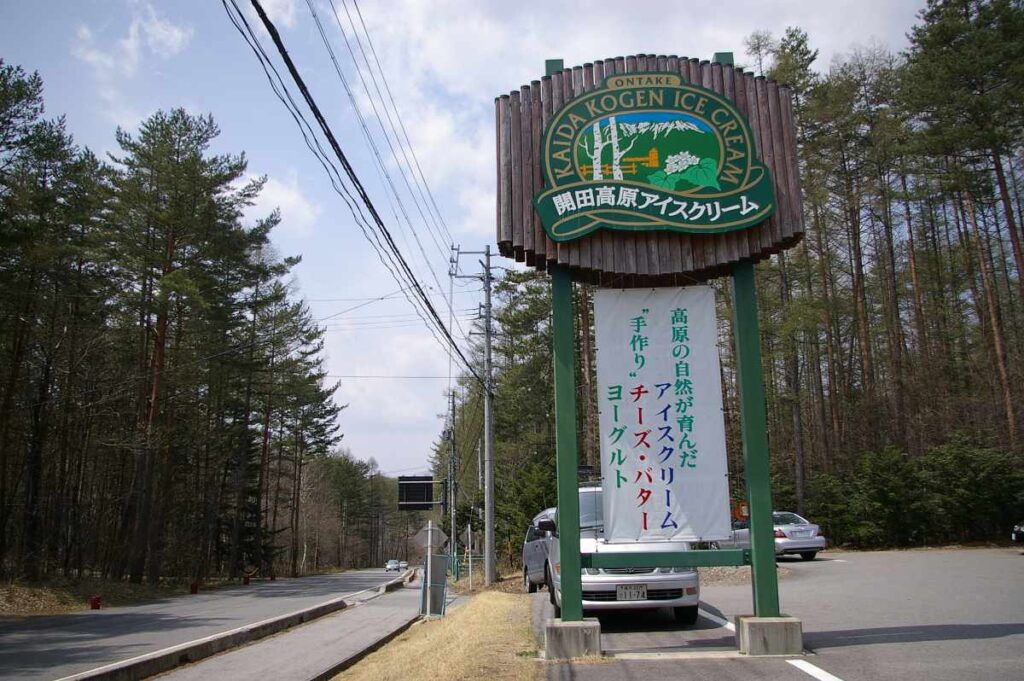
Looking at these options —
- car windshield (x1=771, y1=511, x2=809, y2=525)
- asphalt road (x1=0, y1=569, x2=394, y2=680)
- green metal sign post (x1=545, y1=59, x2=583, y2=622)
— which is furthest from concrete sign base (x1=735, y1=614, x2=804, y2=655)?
car windshield (x1=771, y1=511, x2=809, y2=525)

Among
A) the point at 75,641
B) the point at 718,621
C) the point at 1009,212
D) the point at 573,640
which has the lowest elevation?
the point at 75,641

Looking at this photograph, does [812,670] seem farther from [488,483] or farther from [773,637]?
[488,483]

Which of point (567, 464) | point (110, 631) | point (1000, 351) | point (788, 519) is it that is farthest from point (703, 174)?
point (1000, 351)

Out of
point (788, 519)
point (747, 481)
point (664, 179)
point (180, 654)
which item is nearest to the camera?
point (747, 481)

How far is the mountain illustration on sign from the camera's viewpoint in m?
8.43

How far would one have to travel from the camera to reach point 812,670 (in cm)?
642

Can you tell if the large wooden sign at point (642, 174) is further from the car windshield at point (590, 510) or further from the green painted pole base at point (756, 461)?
the car windshield at point (590, 510)

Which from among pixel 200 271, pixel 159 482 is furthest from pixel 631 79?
Result: pixel 159 482

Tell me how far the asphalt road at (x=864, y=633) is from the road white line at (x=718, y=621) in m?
0.03

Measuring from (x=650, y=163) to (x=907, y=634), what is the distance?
19.3ft

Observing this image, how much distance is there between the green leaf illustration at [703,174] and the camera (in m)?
8.42

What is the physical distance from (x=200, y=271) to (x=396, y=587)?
1518 cm

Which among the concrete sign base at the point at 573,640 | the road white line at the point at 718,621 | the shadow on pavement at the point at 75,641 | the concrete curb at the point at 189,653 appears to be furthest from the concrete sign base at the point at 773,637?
the shadow on pavement at the point at 75,641

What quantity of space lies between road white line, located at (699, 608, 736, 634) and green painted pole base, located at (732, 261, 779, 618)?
174 centimetres
